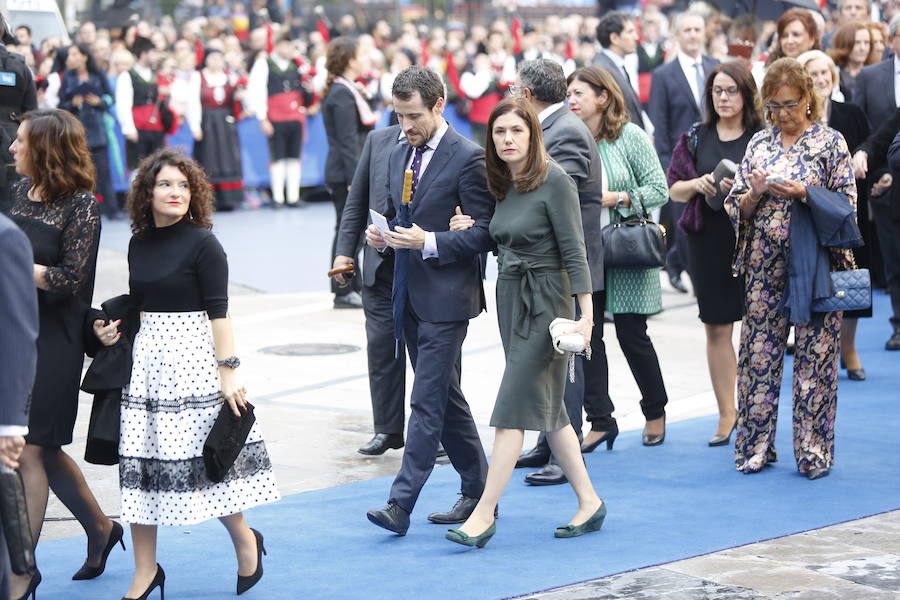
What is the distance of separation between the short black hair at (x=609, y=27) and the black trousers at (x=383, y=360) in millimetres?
4425

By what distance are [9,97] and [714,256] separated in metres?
4.61

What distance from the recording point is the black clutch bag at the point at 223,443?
5180 mm

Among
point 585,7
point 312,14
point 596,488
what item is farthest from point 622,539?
point 585,7

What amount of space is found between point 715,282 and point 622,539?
2.08 meters

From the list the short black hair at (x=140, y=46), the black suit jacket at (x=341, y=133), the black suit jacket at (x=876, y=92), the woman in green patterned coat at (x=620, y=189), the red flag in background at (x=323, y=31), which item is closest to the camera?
the woman in green patterned coat at (x=620, y=189)

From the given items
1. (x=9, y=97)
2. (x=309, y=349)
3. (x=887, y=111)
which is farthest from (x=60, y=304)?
(x=887, y=111)

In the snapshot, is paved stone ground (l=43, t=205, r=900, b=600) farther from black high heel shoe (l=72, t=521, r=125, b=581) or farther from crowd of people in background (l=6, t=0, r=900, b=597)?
black high heel shoe (l=72, t=521, r=125, b=581)

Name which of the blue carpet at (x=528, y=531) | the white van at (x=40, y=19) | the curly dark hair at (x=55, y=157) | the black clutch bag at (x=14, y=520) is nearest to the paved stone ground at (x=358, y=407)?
the blue carpet at (x=528, y=531)

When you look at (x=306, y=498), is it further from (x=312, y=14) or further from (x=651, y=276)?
(x=312, y=14)

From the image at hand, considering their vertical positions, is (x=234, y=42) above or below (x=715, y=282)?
above

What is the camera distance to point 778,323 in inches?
283

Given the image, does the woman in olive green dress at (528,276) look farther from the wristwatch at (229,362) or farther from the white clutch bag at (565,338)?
the wristwatch at (229,362)

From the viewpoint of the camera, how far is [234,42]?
21359mm

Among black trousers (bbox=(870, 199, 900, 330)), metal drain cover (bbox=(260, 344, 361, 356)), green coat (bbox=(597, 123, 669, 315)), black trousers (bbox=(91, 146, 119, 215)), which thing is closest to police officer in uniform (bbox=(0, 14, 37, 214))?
metal drain cover (bbox=(260, 344, 361, 356))
